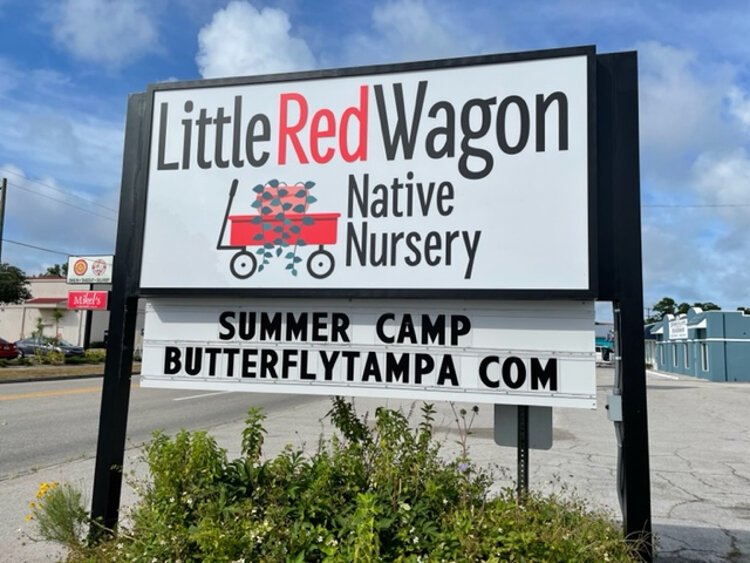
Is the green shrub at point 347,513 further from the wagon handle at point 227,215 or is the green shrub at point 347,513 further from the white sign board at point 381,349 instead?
the wagon handle at point 227,215

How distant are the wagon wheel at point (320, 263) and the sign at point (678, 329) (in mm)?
48021

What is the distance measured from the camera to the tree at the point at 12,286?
55.1m

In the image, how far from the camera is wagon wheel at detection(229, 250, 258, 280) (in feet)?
13.2

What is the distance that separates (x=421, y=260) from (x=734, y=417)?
16.4 metres

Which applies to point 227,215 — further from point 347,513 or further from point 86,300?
point 86,300

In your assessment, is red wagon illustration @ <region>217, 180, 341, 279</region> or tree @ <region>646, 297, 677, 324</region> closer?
red wagon illustration @ <region>217, 180, 341, 279</region>

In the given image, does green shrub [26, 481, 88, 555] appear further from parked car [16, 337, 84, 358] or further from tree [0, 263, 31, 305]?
tree [0, 263, 31, 305]

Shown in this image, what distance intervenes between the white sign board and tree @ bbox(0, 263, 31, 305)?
195 feet

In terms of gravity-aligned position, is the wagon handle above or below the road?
above

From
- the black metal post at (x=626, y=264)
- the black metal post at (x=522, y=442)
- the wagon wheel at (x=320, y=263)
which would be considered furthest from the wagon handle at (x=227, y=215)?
the black metal post at (x=626, y=264)

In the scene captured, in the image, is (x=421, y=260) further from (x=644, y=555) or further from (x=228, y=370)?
(x=644, y=555)

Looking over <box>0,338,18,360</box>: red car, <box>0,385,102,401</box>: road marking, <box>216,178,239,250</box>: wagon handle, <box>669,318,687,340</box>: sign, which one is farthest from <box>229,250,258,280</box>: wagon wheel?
<box>669,318,687,340</box>: sign

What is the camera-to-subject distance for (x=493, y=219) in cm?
370

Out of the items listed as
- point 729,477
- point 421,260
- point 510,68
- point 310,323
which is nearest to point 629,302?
point 421,260
